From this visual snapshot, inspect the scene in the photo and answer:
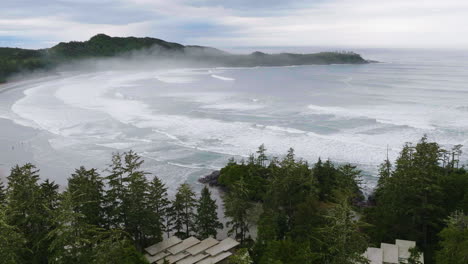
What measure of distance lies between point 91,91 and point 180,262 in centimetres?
7645

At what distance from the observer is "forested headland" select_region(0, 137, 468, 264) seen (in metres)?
15.0

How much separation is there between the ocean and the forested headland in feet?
35.9

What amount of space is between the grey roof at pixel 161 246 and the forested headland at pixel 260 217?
2.82ft

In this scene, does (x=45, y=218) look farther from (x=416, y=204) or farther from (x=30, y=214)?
(x=416, y=204)

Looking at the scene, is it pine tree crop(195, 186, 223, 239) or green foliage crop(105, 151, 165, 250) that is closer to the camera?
green foliage crop(105, 151, 165, 250)

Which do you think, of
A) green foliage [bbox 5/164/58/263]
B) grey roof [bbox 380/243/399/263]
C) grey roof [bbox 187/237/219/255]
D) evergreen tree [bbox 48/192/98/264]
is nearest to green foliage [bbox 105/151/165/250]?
grey roof [bbox 187/237/219/255]

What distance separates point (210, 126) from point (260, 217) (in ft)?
101

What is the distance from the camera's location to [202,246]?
22156 mm

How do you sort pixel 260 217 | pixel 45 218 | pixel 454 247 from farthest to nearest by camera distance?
pixel 260 217 → pixel 45 218 → pixel 454 247

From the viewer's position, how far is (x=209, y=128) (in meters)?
53.4

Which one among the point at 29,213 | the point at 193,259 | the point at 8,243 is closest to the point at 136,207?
the point at 193,259

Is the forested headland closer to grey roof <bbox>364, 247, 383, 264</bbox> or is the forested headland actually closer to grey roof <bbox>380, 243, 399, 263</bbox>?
grey roof <bbox>380, 243, 399, 263</bbox>

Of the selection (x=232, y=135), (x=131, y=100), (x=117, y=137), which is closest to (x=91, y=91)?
(x=131, y=100)

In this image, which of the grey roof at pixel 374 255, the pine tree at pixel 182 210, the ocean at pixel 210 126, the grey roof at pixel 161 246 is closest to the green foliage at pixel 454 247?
the grey roof at pixel 374 255
